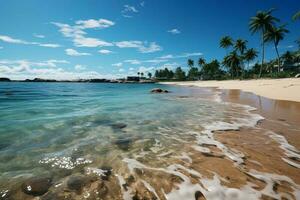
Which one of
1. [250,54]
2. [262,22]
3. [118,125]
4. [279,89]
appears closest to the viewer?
[118,125]

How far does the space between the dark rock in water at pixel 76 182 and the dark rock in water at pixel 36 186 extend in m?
0.36

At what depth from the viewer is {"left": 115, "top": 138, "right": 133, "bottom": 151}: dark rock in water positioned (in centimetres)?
540

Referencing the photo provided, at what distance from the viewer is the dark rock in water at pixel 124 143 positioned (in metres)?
5.40

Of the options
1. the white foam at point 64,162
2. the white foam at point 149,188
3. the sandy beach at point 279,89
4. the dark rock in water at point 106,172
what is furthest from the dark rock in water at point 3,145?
the sandy beach at point 279,89

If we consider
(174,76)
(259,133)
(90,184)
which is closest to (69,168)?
(90,184)

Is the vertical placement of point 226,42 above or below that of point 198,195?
above

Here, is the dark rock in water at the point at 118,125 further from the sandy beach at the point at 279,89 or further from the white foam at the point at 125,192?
the sandy beach at the point at 279,89

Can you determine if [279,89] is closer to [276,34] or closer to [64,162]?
[64,162]

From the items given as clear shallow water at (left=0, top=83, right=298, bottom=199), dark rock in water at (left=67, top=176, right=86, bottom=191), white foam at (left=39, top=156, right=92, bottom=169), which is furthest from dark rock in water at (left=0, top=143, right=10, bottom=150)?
dark rock in water at (left=67, top=176, right=86, bottom=191)

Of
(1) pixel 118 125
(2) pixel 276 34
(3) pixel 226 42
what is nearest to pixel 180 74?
(3) pixel 226 42

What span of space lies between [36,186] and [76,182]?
0.68m

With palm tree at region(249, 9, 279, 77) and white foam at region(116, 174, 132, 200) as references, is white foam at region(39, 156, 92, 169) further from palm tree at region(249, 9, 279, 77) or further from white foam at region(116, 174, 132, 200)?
palm tree at region(249, 9, 279, 77)

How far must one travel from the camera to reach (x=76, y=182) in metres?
3.50

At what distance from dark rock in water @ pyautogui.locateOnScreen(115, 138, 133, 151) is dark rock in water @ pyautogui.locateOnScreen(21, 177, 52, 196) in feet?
7.05
